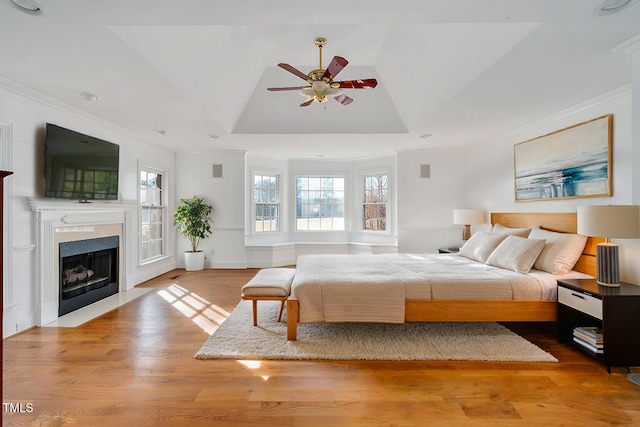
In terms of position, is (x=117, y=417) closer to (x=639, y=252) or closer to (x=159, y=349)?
(x=159, y=349)

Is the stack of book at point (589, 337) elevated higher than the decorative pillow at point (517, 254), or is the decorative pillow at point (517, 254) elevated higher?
the decorative pillow at point (517, 254)

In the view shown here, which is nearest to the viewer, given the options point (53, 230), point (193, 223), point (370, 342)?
point (370, 342)

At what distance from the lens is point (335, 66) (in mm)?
2740

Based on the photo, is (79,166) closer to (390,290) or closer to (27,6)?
(27,6)

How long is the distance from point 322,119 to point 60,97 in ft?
10.4

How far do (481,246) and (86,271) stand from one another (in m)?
5.06

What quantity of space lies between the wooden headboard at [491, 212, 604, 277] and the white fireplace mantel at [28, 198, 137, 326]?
5621 mm

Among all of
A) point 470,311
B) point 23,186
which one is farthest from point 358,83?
point 23,186

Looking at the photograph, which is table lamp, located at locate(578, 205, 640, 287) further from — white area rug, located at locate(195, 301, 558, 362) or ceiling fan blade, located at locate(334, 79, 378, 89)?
ceiling fan blade, located at locate(334, 79, 378, 89)

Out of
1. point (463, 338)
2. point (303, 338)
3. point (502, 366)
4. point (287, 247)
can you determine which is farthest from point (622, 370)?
point (287, 247)

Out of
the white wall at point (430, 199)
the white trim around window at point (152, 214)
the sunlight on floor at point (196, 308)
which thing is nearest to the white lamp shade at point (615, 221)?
the sunlight on floor at point (196, 308)

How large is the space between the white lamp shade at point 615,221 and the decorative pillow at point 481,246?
137cm

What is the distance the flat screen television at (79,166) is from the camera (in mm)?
3520

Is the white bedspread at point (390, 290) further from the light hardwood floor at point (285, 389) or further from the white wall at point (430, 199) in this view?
the white wall at point (430, 199)
